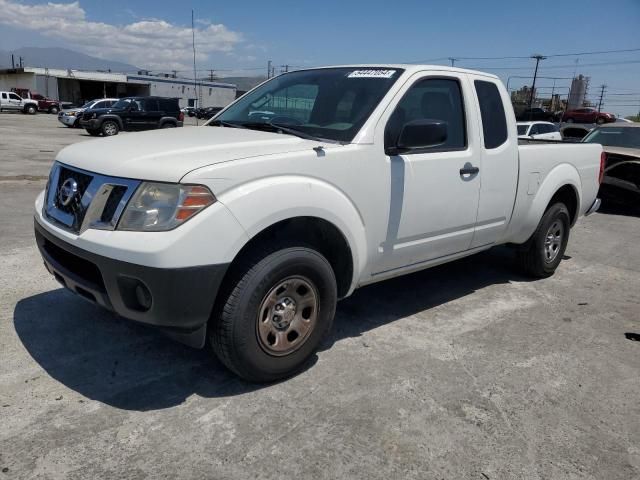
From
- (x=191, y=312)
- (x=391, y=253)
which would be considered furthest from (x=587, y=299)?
(x=191, y=312)

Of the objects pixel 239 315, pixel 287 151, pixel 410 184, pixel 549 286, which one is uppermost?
pixel 287 151

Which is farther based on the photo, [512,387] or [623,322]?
[623,322]

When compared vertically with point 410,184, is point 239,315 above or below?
below

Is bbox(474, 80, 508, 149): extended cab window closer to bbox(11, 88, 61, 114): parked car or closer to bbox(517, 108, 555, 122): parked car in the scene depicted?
bbox(517, 108, 555, 122): parked car

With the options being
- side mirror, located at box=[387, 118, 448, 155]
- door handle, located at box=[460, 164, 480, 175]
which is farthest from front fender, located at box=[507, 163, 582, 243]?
side mirror, located at box=[387, 118, 448, 155]

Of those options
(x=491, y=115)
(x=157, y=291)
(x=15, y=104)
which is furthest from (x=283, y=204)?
(x=15, y=104)

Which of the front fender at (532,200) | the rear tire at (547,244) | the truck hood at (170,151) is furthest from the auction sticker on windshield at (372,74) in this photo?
the rear tire at (547,244)

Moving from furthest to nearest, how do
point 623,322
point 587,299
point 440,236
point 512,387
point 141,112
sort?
1. point 141,112
2. point 587,299
3. point 623,322
4. point 440,236
5. point 512,387

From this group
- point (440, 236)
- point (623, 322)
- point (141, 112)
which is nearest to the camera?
point (440, 236)

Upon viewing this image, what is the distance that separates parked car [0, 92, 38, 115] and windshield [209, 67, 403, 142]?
48.2 meters

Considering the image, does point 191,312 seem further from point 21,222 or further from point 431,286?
point 21,222

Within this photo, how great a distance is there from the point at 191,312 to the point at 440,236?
209 centimetres

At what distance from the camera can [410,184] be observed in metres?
3.56

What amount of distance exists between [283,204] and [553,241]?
3747 mm
